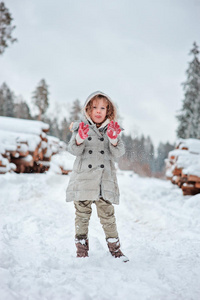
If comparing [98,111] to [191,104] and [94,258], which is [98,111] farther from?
[191,104]

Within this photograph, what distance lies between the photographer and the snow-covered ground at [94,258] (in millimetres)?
1469

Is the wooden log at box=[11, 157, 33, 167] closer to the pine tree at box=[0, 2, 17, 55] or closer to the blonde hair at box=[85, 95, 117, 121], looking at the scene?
the blonde hair at box=[85, 95, 117, 121]

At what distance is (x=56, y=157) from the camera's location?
1173 cm

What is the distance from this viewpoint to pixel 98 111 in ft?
8.64

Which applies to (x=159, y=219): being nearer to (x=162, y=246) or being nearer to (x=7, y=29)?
(x=162, y=246)

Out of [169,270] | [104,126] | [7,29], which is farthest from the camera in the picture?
[7,29]

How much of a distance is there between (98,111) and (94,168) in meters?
0.71

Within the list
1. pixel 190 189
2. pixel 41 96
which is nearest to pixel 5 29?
pixel 41 96

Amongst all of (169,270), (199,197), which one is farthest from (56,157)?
(169,270)

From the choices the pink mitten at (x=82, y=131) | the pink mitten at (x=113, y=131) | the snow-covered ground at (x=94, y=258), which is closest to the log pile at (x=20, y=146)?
the snow-covered ground at (x=94, y=258)

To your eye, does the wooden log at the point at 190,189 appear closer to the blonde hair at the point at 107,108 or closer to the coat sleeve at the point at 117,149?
the blonde hair at the point at 107,108

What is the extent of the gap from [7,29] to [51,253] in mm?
20965

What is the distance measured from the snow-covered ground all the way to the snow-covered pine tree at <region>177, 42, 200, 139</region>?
709 inches

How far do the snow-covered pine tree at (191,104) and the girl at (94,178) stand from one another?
19.7 metres
